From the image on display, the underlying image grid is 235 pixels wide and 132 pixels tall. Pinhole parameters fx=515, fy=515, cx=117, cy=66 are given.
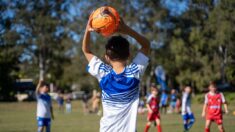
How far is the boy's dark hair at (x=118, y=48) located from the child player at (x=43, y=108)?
37.1 ft

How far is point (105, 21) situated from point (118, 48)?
1.09 ft

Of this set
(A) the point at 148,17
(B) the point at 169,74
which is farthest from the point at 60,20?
(B) the point at 169,74

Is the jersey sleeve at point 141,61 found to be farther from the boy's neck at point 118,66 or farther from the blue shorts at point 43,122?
the blue shorts at point 43,122

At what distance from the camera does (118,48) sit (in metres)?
5.21

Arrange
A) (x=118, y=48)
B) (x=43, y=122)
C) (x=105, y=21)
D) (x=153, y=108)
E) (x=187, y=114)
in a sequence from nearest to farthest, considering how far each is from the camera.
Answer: (x=118, y=48), (x=105, y=21), (x=43, y=122), (x=153, y=108), (x=187, y=114)

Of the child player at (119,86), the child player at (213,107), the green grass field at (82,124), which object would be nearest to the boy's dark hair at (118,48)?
the child player at (119,86)

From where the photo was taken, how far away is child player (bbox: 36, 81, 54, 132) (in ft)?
53.4

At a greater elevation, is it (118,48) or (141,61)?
(118,48)

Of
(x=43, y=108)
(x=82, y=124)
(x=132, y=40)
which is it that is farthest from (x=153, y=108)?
(x=132, y=40)

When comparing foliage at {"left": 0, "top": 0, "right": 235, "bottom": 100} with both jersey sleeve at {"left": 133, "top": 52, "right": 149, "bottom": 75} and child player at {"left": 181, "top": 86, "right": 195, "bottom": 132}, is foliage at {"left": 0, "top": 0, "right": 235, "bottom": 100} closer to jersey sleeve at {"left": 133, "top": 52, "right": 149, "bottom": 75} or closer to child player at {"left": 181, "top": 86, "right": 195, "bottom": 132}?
child player at {"left": 181, "top": 86, "right": 195, "bottom": 132}

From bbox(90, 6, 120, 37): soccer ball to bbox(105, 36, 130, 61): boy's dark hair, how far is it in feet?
0.40

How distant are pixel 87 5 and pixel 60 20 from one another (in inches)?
282

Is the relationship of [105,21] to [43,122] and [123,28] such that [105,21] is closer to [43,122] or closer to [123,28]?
[123,28]

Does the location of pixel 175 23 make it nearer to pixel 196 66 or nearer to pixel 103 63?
pixel 196 66
